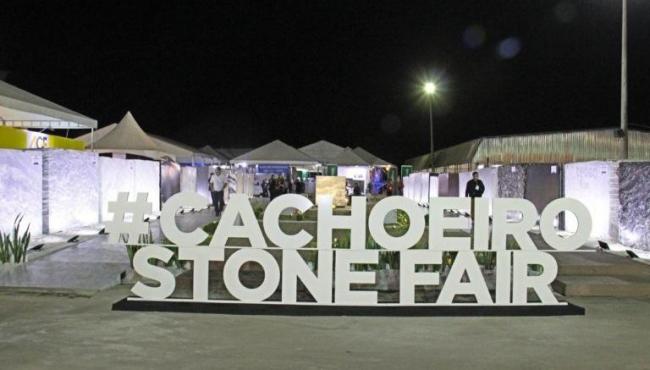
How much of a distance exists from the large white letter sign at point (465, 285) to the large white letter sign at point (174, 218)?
10.2 ft

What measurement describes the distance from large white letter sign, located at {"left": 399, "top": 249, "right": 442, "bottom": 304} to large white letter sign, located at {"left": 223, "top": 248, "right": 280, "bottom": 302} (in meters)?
1.56

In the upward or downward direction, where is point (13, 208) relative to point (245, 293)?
upward

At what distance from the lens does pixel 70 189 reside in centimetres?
1639

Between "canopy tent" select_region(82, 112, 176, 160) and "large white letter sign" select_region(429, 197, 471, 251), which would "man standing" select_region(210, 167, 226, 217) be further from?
"large white letter sign" select_region(429, 197, 471, 251)

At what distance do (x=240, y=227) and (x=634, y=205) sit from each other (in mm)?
9534

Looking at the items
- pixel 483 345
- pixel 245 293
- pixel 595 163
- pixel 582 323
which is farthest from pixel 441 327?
pixel 595 163

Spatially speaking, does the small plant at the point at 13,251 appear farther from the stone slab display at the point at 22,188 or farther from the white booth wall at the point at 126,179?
the white booth wall at the point at 126,179

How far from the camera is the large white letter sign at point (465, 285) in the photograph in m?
8.28

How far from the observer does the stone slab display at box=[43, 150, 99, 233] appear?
50.9ft

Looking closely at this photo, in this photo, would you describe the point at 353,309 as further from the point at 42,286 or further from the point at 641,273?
the point at 641,273

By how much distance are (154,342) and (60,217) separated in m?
10.2

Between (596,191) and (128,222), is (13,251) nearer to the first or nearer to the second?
(128,222)

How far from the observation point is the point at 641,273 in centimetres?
1098

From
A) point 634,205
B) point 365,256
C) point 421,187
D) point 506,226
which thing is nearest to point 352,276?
point 365,256
